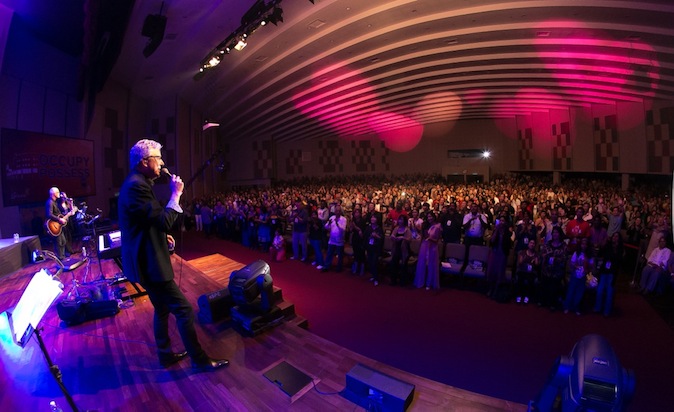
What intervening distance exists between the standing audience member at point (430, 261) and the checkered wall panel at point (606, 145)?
1310 cm

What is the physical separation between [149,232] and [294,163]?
22221 millimetres

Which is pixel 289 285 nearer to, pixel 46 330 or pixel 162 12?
pixel 46 330

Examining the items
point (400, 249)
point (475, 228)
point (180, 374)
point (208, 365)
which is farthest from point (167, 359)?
point (475, 228)

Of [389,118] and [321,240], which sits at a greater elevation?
[389,118]

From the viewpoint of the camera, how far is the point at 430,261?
6.34m

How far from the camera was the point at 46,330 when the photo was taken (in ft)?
12.2

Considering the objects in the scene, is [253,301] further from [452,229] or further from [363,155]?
[363,155]

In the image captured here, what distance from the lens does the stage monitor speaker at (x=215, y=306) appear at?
3828 mm

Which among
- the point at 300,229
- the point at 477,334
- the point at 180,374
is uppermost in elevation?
the point at 300,229

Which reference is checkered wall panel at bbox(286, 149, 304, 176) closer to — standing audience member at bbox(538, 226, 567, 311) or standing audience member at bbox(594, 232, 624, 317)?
standing audience member at bbox(538, 226, 567, 311)

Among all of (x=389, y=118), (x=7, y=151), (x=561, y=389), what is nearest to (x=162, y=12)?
(x=7, y=151)

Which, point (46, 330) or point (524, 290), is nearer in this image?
point (46, 330)

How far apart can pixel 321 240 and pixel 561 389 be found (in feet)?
20.9

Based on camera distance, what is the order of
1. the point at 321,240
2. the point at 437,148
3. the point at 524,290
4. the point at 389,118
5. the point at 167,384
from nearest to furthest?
1. the point at 167,384
2. the point at 524,290
3. the point at 321,240
4. the point at 389,118
5. the point at 437,148
